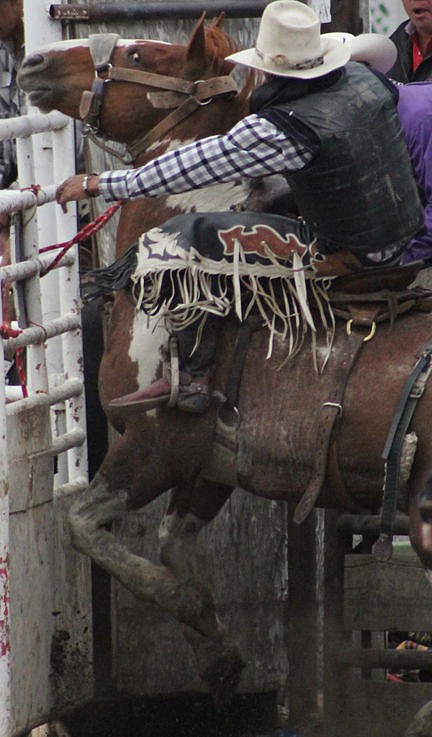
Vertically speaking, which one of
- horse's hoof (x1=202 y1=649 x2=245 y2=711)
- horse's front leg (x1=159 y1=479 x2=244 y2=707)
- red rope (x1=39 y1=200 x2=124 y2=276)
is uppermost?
red rope (x1=39 y1=200 x2=124 y2=276)

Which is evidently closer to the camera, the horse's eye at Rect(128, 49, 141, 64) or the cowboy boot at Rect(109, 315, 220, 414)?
the cowboy boot at Rect(109, 315, 220, 414)

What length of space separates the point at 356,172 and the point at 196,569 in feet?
6.07

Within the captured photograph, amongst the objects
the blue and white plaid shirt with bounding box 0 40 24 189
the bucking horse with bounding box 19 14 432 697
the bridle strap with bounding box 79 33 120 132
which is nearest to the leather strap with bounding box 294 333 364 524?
the bucking horse with bounding box 19 14 432 697

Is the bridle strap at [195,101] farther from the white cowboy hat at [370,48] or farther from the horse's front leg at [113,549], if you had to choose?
the horse's front leg at [113,549]

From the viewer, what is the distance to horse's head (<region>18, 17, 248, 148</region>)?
537 centimetres

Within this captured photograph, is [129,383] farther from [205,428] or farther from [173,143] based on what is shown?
[173,143]

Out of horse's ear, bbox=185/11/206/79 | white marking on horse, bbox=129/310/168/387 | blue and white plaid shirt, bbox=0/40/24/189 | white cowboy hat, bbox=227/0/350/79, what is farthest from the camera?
blue and white plaid shirt, bbox=0/40/24/189

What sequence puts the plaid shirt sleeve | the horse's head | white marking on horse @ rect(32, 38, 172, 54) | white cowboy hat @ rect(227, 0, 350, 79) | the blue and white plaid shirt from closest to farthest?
the plaid shirt sleeve < white cowboy hat @ rect(227, 0, 350, 79) < the horse's head < white marking on horse @ rect(32, 38, 172, 54) < the blue and white plaid shirt

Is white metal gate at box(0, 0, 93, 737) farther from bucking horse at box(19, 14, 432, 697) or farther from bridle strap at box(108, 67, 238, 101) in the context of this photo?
bridle strap at box(108, 67, 238, 101)

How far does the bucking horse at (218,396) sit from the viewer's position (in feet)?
15.9

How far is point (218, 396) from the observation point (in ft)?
16.6

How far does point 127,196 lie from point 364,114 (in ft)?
2.75

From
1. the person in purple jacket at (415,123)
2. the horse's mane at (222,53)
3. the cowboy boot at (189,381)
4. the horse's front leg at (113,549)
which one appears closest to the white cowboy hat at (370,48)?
the person in purple jacket at (415,123)

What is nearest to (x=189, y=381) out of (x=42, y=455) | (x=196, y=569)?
(x=42, y=455)
